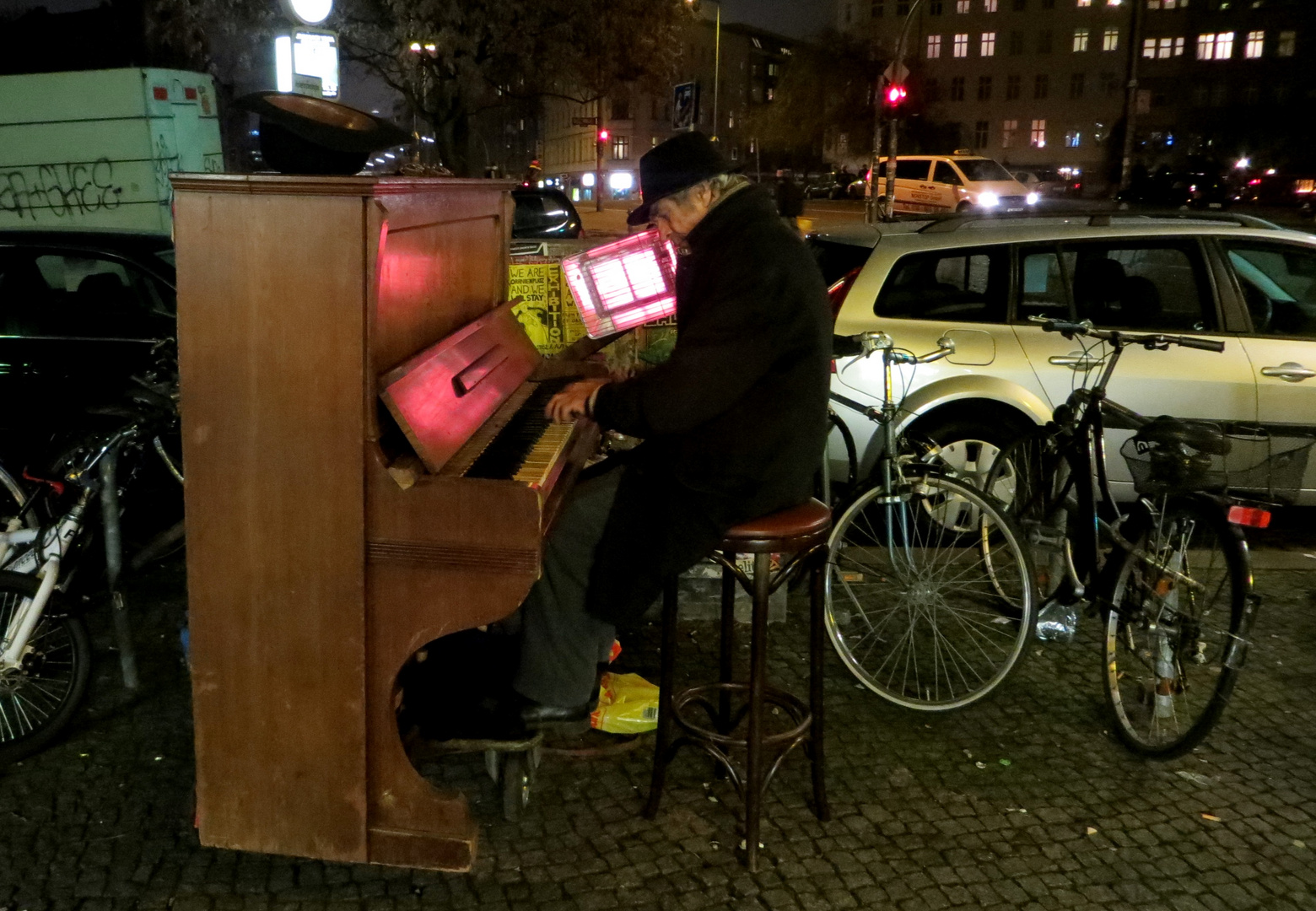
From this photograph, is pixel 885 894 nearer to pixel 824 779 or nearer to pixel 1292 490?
pixel 824 779

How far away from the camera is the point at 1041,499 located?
4609 millimetres

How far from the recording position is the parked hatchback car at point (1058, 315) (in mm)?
5852

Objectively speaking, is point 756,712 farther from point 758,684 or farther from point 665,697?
point 665,697

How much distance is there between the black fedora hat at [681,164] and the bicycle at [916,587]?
1.52 meters

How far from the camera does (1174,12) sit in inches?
2452

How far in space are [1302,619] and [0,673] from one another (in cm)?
535

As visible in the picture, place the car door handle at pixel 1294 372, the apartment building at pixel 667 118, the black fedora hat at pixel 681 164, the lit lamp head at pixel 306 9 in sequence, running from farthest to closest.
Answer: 1. the apartment building at pixel 667 118
2. the lit lamp head at pixel 306 9
3. the car door handle at pixel 1294 372
4. the black fedora hat at pixel 681 164

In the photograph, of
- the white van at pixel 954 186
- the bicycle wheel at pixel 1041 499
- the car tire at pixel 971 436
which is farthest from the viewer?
the white van at pixel 954 186

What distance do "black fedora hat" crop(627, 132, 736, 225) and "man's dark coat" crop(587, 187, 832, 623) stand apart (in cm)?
10

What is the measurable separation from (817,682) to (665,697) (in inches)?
18.5

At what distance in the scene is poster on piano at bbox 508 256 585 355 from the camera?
603 cm

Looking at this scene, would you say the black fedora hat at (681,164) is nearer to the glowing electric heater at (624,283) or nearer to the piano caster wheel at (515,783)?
the piano caster wheel at (515,783)

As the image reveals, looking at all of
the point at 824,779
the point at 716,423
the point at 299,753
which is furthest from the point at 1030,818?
the point at 299,753

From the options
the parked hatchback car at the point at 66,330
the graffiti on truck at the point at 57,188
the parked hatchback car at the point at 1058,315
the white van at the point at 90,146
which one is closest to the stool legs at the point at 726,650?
the parked hatchback car at the point at 1058,315
